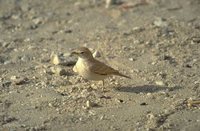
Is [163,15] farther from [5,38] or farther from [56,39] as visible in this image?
[5,38]

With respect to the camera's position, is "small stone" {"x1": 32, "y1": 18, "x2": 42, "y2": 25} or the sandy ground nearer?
the sandy ground

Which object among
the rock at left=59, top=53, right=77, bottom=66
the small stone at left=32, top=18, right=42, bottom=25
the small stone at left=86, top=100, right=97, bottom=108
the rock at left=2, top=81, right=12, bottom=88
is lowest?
the small stone at left=86, top=100, right=97, bottom=108

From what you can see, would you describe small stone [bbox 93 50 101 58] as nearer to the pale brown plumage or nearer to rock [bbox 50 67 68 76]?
rock [bbox 50 67 68 76]

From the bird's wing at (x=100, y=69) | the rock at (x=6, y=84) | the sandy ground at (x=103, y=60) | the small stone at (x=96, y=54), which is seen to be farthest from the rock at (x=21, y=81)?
the small stone at (x=96, y=54)

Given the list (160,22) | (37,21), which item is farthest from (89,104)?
(37,21)

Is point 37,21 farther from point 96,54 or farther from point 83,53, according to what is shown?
point 83,53

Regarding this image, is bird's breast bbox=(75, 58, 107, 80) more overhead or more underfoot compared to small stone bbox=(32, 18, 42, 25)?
more underfoot

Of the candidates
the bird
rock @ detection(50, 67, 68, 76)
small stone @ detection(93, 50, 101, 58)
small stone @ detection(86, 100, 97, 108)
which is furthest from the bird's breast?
small stone @ detection(93, 50, 101, 58)

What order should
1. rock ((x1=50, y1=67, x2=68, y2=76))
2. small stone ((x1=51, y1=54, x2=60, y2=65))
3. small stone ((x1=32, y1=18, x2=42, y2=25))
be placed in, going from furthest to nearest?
small stone ((x1=32, y1=18, x2=42, y2=25))
small stone ((x1=51, y1=54, x2=60, y2=65))
rock ((x1=50, y1=67, x2=68, y2=76))

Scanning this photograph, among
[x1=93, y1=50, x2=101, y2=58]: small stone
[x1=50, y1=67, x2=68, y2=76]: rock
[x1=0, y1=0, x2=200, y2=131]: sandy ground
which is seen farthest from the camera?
[x1=93, y1=50, x2=101, y2=58]: small stone
